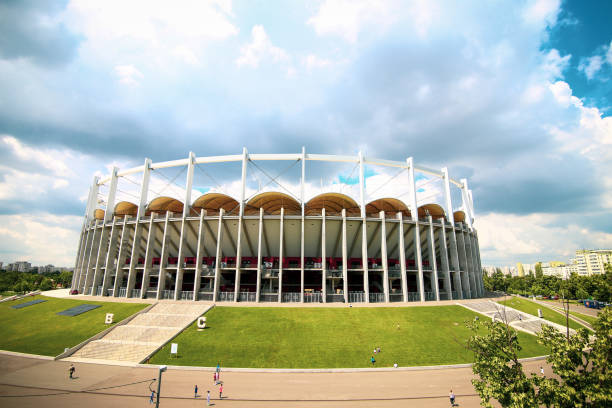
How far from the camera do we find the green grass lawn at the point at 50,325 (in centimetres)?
2556

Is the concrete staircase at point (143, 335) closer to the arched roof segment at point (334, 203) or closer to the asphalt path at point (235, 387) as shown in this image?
the asphalt path at point (235, 387)

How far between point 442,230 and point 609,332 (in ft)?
112

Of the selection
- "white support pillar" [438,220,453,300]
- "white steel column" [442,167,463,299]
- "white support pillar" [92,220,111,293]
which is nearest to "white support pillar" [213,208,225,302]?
"white support pillar" [92,220,111,293]

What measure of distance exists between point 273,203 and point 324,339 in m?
25.0

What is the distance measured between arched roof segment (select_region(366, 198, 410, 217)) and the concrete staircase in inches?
1145

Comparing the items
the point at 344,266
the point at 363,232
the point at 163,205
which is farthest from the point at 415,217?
the point at 163,205

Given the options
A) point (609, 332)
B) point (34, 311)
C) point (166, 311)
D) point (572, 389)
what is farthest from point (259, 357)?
point (34, 311)

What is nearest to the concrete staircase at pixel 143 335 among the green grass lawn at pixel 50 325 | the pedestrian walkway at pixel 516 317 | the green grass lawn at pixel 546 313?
the green grass lawn at pixel 50 325

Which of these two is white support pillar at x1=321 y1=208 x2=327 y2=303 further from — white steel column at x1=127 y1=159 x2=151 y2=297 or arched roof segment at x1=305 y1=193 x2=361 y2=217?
white steel column at x1=127 y1=159 x2=151 y2=297

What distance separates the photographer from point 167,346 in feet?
77.9

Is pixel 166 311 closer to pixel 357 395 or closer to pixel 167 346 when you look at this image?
pixel 167 346

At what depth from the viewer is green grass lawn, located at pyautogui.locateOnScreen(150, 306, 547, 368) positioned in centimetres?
2167

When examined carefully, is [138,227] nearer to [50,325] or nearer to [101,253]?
[101,253]

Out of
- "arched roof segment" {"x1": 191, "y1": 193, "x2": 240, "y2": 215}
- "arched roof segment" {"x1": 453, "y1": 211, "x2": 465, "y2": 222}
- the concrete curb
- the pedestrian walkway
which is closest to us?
the concrete curb
